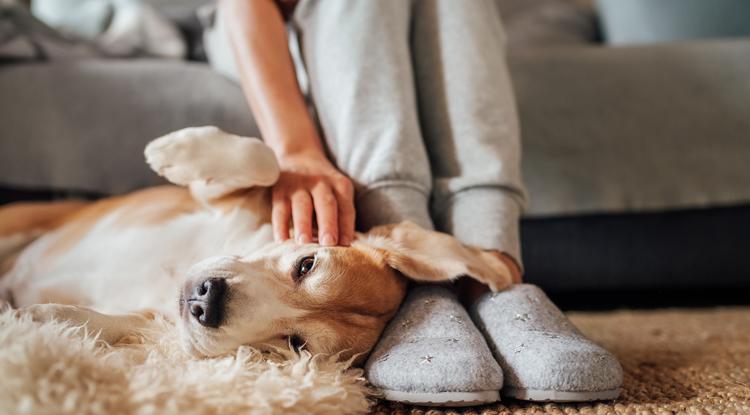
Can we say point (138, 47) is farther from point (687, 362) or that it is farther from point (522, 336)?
point (687, 362)

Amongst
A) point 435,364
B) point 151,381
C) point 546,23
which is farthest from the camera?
point 546,23

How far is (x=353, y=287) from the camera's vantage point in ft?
3.36

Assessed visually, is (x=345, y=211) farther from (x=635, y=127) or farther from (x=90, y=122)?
(x=635, y=127)

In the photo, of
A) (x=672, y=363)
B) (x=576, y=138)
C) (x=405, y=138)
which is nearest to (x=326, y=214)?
(x=405, y=138)

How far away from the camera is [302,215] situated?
1113 millimetres

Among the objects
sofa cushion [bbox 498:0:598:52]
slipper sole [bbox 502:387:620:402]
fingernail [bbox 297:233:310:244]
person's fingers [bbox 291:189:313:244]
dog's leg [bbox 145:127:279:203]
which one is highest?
sofa cushion [bbox 498:0:598:52]

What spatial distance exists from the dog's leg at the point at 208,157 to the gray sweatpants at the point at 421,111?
209 mm

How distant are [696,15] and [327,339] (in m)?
2.16

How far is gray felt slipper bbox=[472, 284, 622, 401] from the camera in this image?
33.5 inches

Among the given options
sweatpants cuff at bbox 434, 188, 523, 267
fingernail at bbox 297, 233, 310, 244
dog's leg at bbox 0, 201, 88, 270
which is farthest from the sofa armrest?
dog's leg at bbox 0, 201, 88, 270

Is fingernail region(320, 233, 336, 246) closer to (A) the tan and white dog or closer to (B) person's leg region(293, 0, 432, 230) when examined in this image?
(A) the tan and white dog

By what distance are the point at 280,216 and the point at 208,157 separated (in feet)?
0.53

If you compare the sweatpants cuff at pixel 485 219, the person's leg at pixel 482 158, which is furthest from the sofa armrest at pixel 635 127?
the sweatpants cuff at pixel 485 219

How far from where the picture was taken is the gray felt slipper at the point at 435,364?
0.83 meters
